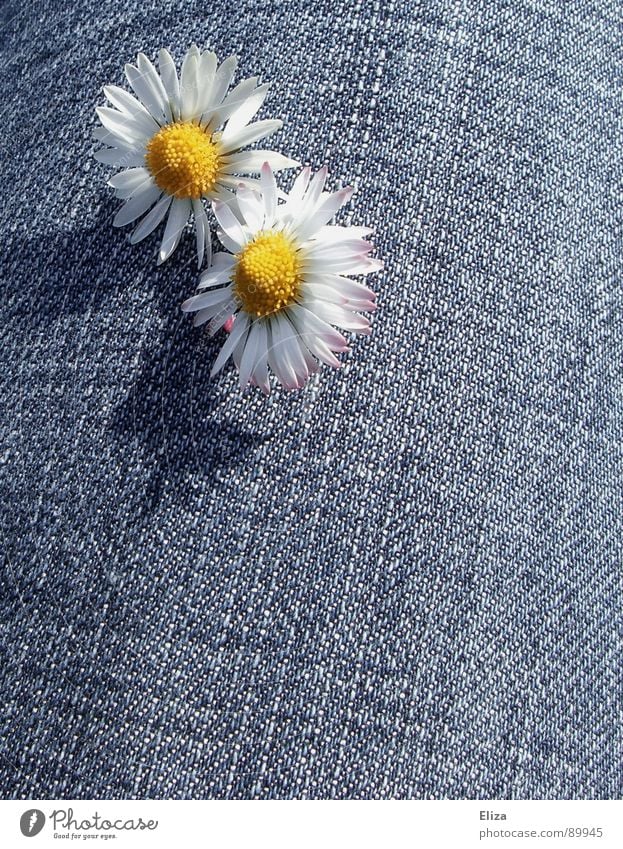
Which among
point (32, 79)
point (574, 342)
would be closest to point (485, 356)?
point (574, 342)

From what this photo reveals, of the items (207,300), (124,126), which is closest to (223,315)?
(207,300)

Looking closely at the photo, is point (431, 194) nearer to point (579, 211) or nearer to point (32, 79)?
point (579, 211)

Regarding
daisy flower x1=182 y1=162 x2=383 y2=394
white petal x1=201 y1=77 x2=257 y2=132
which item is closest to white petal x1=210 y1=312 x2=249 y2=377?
daisy flower x1=182 y1=162 x2=383 y2=394

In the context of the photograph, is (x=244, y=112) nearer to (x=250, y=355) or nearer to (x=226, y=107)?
(x=226, y=107)
